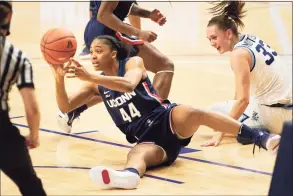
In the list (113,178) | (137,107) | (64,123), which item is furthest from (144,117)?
(64,123)

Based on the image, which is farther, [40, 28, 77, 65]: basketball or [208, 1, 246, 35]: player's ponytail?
[208, 1, 246, 35]: player's ponytail

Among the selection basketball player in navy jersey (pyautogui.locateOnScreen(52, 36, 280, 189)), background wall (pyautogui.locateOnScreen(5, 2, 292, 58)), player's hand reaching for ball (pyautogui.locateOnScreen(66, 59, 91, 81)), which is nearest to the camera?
player's hand reaching for ball (pyautogui.locateOnScreen(66, 59, 91, 81))

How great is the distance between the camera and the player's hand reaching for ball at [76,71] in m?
2.86

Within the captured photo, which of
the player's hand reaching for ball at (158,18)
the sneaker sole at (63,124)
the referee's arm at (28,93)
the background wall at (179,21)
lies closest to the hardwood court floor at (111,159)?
the sneaker sole at (63,124)

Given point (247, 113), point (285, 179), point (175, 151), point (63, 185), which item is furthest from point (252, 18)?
point (285, 179)

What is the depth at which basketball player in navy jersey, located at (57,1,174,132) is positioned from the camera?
412 centimetres

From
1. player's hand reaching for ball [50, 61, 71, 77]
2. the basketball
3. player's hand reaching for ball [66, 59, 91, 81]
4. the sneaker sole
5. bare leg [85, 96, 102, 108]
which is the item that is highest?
the basketball

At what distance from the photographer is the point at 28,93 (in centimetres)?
197

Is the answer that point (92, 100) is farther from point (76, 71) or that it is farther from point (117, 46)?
point (76, 71)

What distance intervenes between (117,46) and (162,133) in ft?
1.54

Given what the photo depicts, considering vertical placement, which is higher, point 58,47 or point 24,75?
point 24,75

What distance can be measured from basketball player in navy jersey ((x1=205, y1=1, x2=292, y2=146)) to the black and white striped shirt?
7.41 ft

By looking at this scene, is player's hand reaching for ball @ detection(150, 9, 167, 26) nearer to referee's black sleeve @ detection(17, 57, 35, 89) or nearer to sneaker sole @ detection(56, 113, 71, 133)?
sneaker sole @ detection(56, 113, 71, 133)

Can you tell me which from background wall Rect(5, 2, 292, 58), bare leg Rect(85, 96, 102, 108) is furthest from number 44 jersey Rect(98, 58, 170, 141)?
background wall Rect(5, 2, 292, 58)
